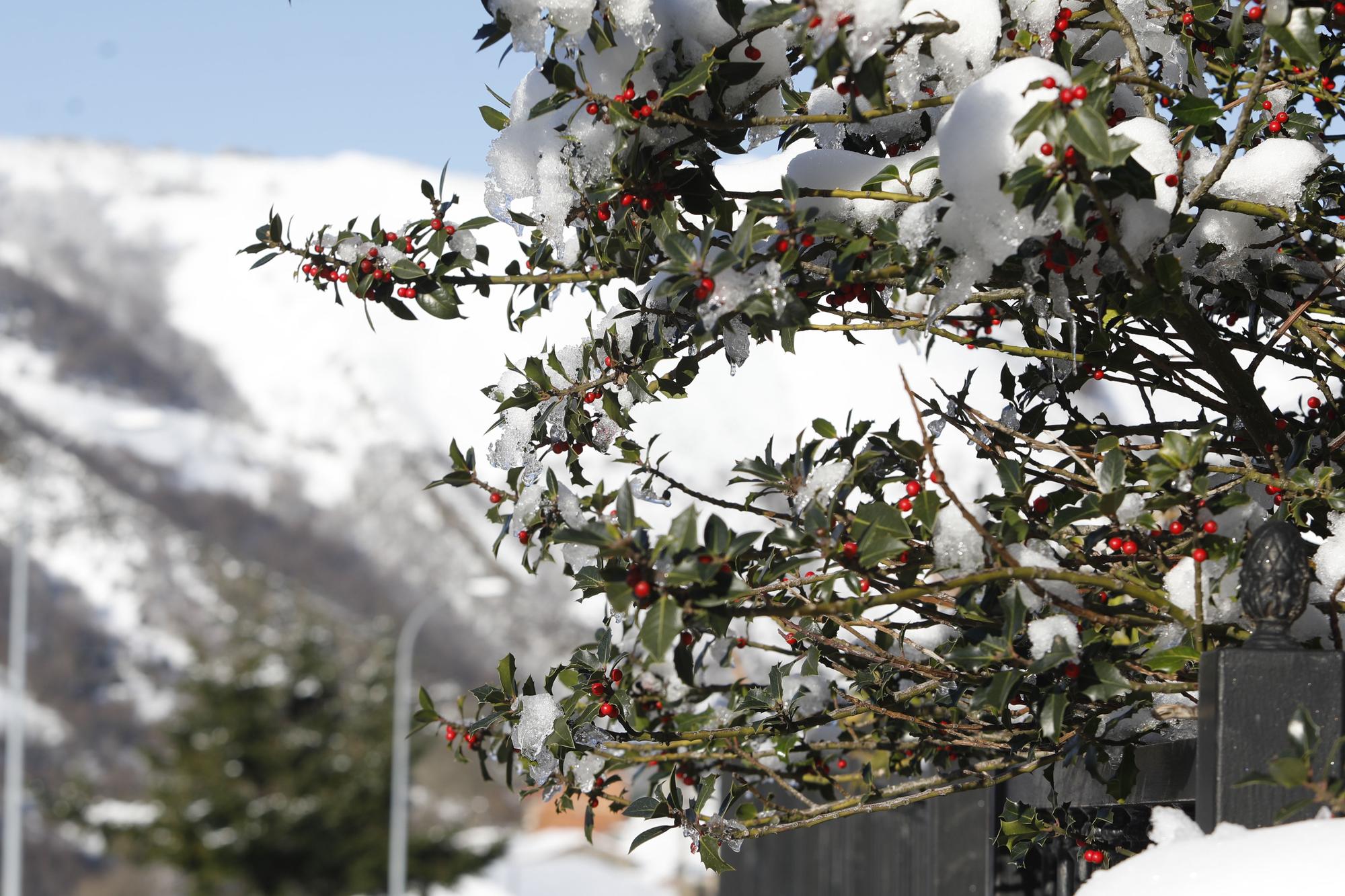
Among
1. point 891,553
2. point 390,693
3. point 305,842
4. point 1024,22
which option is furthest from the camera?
point 390,693

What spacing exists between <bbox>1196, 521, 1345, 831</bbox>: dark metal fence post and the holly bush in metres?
0.14

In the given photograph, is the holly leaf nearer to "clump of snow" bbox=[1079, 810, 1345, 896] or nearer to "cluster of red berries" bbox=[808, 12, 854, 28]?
"clump of snow" bbox=[1079, 810, 1345, 896]

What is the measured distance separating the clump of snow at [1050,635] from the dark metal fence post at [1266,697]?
24cm

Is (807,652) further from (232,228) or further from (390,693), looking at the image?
(232,228)

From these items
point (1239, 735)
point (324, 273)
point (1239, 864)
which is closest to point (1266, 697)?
point (1239, 735)

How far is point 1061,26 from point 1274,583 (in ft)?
3.77

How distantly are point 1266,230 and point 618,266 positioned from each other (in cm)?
140

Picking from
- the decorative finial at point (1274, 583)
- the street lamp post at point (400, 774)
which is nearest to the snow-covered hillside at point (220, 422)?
the street lamp post at point (400, 774)

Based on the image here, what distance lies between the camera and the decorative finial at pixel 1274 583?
6.13 ft

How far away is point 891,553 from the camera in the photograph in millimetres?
1896

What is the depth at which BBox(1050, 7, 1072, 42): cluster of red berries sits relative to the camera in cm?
236

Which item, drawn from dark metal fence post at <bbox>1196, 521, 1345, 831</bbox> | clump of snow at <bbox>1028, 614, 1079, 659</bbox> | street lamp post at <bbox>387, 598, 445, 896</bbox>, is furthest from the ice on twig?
street lamp post at <bbox>387, 598, 445, 896</bbox>

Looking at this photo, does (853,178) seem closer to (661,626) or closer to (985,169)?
(985,169)

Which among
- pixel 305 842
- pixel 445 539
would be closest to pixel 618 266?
pixel 305 842
